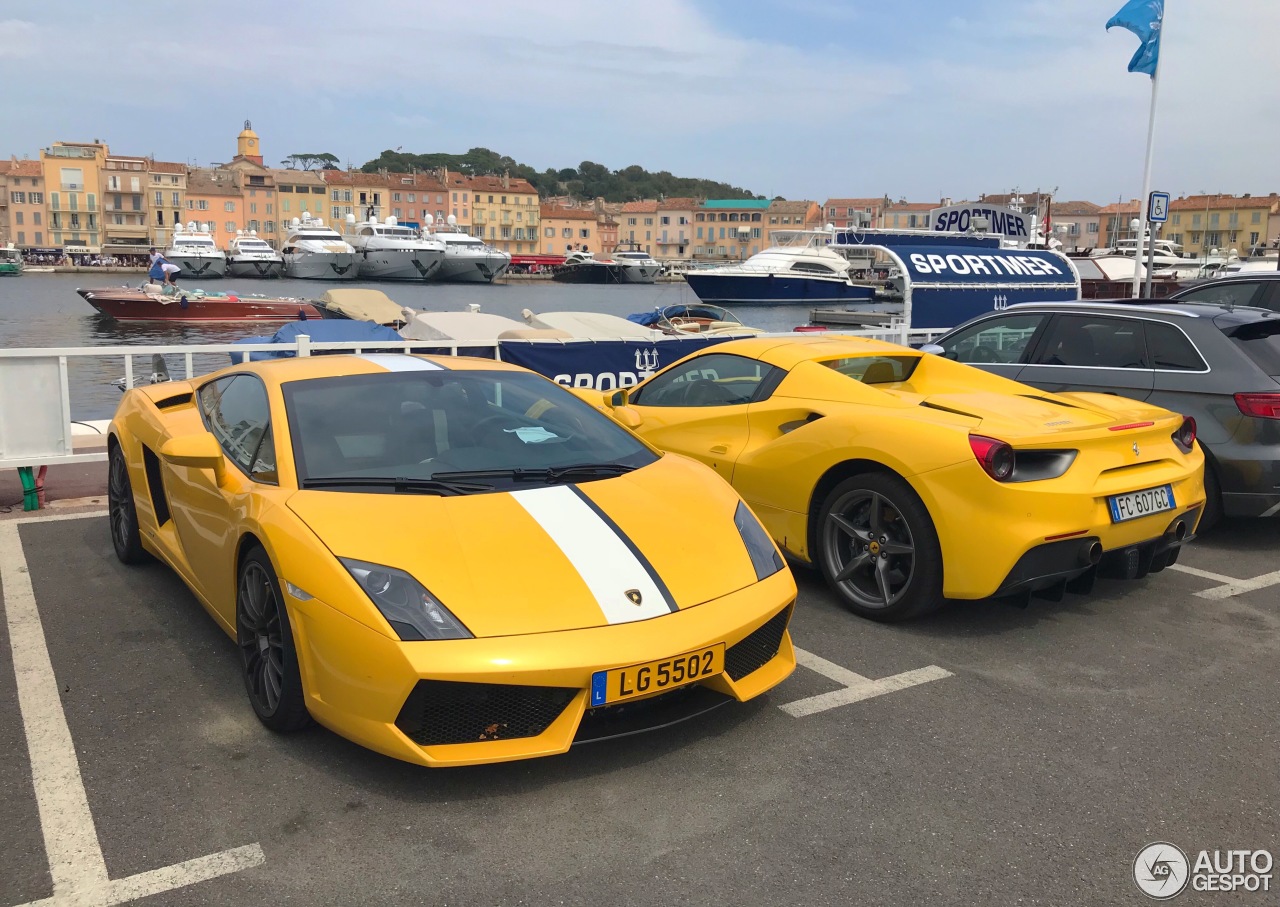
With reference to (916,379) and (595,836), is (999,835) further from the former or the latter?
(916,379)

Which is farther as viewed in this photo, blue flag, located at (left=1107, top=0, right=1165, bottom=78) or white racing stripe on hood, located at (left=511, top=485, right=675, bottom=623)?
blue flag, located at (left=1107, top=0, right=1165, bottom=78)

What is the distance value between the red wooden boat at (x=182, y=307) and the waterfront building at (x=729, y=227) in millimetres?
110622

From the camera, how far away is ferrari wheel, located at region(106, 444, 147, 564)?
5355 millimetres

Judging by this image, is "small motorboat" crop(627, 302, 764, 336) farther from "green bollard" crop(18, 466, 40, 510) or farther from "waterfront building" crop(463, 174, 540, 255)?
"waterfront building" crop(463, 174, 540, 255)

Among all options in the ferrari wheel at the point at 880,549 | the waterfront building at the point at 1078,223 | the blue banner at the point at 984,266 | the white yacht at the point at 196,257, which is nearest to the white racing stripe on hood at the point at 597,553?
the ferrari wheel at the point at 880,549

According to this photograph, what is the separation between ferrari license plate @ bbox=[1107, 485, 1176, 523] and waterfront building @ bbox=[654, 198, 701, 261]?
5530 inches

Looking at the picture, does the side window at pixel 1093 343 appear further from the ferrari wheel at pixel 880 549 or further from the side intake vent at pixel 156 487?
the side intake vent at pixel 156 487

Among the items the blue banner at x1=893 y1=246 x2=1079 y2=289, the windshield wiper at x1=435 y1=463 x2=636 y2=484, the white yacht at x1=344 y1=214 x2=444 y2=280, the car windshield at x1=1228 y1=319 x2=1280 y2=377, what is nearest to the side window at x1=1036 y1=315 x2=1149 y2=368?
the car windshield at x1=1228 y1=319 x2=1280 y2=377

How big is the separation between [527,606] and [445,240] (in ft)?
270

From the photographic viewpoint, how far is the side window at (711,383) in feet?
18.5

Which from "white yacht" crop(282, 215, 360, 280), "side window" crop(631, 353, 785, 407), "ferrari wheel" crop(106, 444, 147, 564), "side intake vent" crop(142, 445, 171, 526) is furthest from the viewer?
"white yacht" crop(282, 215, 360, 280)

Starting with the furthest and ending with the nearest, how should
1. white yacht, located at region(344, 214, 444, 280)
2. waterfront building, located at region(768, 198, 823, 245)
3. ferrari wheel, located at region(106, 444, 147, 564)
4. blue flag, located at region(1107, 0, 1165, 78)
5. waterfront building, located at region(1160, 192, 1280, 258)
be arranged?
1. waterfront building, located at region(768, 198, 823, 245)
2. waterfront building, located at region(1160, 192, 1280, 258)
3. white yacht, located at region(344, 214, 444, 280)
4. blue flag, located at region(1107, 0, 1165, 78)
5. ferrari wheel, located at region(106, 444, 147, 564)

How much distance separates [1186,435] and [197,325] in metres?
37.5

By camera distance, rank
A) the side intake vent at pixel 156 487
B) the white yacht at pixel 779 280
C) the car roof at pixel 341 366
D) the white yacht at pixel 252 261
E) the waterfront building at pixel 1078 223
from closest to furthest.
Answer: the car roof at pixel 341 366 → the side intake vent at pixel 156 487 → the white yacht at pixel 779 280 → the white yacht at pixel 252 261 → the waterfront building at pixel 1078 223
